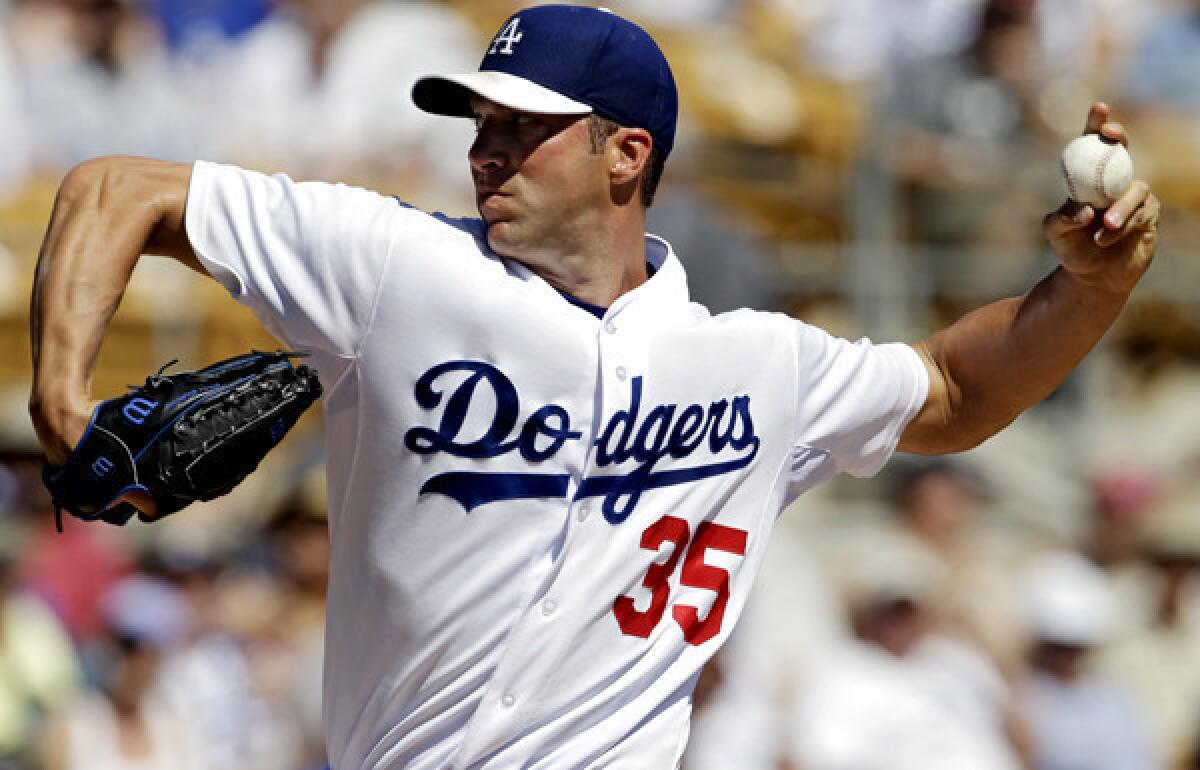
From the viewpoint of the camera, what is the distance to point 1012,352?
10.9 feet

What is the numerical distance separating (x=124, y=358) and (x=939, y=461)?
316 cm

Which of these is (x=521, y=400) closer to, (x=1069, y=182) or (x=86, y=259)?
(x=86, y=259)

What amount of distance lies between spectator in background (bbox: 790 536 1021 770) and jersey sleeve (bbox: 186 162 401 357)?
346 cm

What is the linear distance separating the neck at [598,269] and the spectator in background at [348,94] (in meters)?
4.21

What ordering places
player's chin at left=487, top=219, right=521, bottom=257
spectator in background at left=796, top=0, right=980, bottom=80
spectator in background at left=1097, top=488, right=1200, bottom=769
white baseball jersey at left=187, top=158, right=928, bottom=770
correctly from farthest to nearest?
spectator in background at left=796, top=0, right=980, bottom=80
spectator in background at left=1097, top=488, right=1200, bottom=769
player's chin at left=487, top=219, right=521, bottom=257
white baseball jersey at left=187, top=158, right=928, bottom=770

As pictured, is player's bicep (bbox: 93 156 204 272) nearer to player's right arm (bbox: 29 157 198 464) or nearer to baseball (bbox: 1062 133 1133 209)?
player's right arm (bbox: 29 157 198 464)

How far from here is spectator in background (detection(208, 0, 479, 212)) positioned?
748 cm

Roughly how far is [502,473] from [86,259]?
28.1 inches

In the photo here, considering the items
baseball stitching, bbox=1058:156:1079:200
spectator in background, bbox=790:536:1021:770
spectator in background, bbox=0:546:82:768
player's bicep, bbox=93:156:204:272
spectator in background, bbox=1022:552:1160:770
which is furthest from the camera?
spectator in background, bbox=1022:552:1160:770

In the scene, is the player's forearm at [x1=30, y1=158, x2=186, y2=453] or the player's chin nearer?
the player's forearm at [x1=30, y1=158, x2=186, y2=453]

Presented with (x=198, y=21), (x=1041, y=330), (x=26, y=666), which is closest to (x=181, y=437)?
(x=1041, y=330)


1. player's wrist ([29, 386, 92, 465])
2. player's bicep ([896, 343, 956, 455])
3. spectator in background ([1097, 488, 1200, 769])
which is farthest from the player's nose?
spectator in background ([1097, 488, 1200, 769])

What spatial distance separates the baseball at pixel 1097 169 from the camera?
3111 mm

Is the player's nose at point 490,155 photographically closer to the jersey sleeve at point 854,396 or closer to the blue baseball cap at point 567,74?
the blue baseball cap at point 567,74
